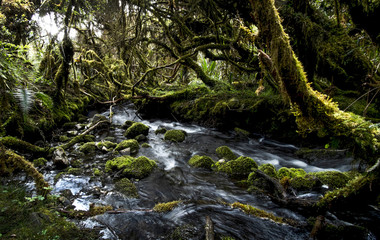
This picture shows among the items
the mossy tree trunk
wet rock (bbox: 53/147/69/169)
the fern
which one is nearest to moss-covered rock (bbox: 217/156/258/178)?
the mossy tree trunk

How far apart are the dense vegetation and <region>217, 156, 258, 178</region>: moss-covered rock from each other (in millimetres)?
437

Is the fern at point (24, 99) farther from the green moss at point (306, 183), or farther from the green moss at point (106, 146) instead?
the green moss at point (306, 183)

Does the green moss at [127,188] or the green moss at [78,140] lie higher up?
the green moss at [78,140]

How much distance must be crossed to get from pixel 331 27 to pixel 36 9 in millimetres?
9019

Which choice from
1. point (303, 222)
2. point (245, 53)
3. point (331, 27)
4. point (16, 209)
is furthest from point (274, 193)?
point (245, 53)

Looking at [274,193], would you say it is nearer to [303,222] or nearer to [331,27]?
[303,222]

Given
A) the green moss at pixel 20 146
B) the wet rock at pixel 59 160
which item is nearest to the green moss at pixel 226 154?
the wet rock at pixel 59 160

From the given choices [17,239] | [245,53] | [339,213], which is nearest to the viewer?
[17,239]

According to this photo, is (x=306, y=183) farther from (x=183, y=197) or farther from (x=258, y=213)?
(x=183, y=197)

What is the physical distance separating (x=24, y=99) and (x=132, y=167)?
2.33 m

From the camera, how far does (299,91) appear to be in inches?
77.4

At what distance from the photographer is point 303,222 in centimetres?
262

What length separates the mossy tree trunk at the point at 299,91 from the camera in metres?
1.83

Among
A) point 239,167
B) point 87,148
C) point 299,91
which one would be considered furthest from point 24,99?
point 239,167
